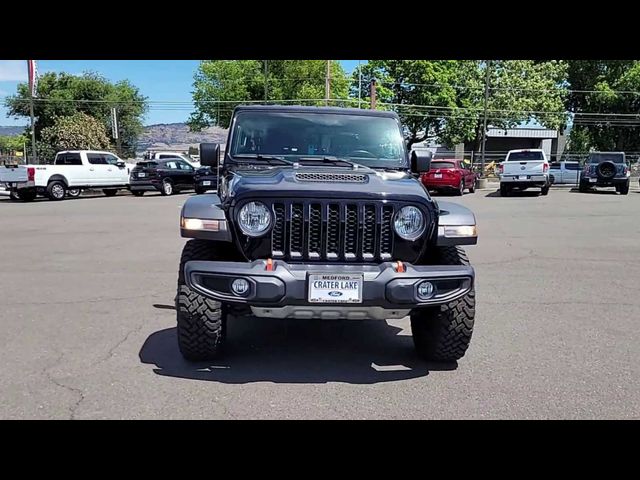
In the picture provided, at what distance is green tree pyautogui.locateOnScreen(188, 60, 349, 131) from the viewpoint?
51094 millimetres

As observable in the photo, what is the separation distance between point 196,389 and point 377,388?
4.17 ft

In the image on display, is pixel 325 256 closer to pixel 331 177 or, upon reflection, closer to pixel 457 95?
pixel 331 177

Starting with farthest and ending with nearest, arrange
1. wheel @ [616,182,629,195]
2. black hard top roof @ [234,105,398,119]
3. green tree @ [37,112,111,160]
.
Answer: green tree @ [37,112,111,160], wheel @ [616,182,629,195], black hard top roof @ [234,105,398,119]

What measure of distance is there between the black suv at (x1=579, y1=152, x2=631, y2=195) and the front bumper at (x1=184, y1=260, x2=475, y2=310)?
25.0m

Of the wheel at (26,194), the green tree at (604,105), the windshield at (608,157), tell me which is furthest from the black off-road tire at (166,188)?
the green tree at (604,105)

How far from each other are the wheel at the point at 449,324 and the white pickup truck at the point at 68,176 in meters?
20.8

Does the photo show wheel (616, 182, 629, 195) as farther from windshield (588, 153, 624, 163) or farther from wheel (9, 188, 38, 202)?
wheel (9, 188, 38, 202)

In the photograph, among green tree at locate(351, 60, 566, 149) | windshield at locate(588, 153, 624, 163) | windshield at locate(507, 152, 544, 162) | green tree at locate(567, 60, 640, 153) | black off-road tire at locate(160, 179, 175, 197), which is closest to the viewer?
windshield at locate(507, 152, 544, 162)

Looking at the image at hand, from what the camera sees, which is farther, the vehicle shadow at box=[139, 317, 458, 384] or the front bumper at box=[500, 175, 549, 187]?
the front bumper at box=[500, 175, 549, 187]

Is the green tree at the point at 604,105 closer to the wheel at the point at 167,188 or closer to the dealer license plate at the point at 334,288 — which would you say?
the wheel at the point at 167,188

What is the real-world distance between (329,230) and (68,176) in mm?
21628

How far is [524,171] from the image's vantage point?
958 inches

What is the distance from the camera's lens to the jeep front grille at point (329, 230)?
4277 mm

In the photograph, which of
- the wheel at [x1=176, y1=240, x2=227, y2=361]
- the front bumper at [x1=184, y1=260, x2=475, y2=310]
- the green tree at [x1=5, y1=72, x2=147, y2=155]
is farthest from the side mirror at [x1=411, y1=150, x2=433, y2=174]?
the green tree at [x1=5, y1=72, x2=147, y2=155]
